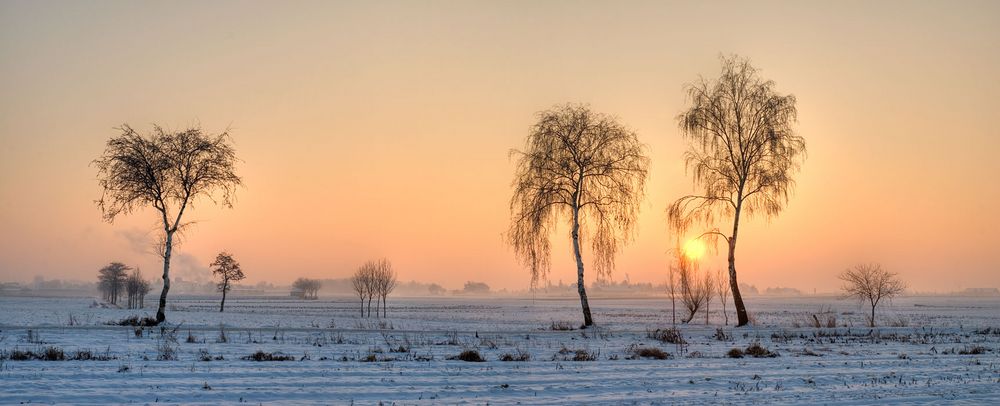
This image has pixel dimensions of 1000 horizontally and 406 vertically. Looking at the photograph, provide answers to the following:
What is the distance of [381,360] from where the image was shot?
54.7 ft

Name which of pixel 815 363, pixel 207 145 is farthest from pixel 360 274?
pixel 815 363

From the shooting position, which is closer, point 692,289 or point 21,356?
point 21,356

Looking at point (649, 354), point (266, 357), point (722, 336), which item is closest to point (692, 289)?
point (722, 336)

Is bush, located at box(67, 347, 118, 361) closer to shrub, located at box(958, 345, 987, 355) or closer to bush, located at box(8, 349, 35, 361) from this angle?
bush, located at box(8, 349, 35, 361)

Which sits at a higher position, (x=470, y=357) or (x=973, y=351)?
(x=470, y=357)

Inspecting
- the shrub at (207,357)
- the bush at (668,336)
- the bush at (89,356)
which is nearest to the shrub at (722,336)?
the bush at (668,336)

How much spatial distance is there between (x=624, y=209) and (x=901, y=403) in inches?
820

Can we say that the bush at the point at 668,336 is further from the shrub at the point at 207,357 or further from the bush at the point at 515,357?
the shrub at the point at 207,357

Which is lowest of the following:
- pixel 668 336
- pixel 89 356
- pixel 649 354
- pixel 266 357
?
pixel 668 336

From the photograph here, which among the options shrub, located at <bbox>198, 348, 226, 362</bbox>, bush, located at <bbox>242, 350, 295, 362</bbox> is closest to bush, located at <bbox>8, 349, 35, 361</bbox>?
shrub, located at <bbox>198, 348, 226, 362</bbox>

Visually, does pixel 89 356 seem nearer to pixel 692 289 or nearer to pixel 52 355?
pixel 52 355

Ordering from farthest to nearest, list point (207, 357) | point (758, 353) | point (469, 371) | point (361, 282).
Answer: point (361, 282)
point (758, 353)
point (207, 357)
point (469, 371)

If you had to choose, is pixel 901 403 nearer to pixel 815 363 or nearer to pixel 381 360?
pixel 815 363

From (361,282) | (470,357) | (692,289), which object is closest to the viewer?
(470,357)
